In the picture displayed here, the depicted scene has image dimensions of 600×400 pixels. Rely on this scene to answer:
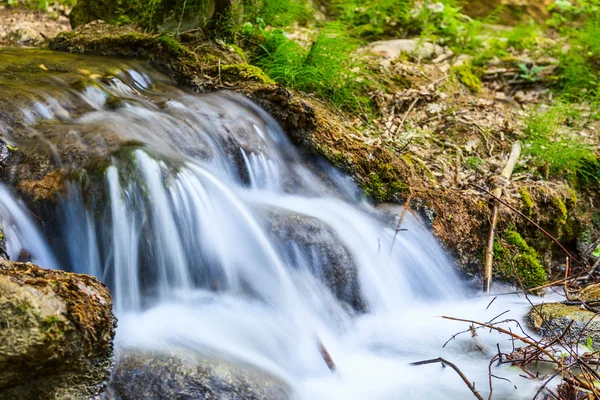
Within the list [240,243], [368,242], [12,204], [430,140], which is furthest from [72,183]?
[430,140]

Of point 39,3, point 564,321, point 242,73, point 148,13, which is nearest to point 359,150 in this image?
point 242,73

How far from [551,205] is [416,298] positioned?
163 cm

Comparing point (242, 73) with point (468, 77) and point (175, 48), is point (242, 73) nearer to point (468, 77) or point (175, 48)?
point (175, 48)

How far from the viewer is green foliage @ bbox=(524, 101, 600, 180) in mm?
4770

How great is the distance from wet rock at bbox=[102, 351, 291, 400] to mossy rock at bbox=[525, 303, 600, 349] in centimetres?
159

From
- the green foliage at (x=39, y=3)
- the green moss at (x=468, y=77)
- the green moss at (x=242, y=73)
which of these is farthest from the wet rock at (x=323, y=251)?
the green foliage at (x=39, y=3)

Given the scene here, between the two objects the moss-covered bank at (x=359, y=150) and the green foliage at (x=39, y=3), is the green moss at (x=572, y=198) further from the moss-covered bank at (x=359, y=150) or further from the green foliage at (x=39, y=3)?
the green foliage at (x=39, y=3)

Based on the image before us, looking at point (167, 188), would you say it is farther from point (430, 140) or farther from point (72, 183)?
point (430, 140)

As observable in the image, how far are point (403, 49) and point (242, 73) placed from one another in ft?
8.85

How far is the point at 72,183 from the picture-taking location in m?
2.89

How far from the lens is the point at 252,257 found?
10.2 ft

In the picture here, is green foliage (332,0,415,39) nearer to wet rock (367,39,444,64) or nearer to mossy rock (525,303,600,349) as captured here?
wet rock (367,39,444,64)

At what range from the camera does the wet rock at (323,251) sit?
3.26 meters

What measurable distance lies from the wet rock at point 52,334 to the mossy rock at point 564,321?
2.16m
